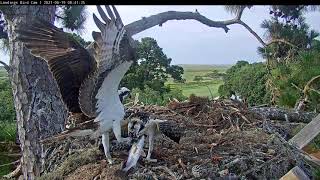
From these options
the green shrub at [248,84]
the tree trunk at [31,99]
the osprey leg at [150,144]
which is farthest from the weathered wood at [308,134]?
the green shrub at [248,84]

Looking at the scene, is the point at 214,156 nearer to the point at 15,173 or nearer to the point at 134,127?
the point at 134,127

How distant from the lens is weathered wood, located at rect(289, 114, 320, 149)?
3119mm

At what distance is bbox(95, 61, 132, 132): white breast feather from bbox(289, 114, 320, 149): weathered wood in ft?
3.76

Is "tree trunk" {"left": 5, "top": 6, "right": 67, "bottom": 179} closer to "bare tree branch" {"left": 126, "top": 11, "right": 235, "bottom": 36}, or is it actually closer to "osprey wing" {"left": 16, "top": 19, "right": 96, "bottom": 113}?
"osprey wing" {"left": 16, "top": 19, "right": 96, "bottom": 113}

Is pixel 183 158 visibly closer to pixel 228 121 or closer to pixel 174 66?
pixel 228 121

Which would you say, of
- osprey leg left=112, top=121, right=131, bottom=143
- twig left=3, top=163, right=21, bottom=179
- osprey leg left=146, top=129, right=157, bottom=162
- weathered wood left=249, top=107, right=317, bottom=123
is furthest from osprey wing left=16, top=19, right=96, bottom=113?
weathered wood left=249, top=107, right=317, bottom=123

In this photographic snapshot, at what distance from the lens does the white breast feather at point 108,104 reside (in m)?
2.91

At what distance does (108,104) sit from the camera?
3037mm

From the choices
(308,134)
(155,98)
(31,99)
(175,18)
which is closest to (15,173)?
(31,99)

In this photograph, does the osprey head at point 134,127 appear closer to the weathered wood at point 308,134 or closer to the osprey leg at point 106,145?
the osprey leg at point 106,145

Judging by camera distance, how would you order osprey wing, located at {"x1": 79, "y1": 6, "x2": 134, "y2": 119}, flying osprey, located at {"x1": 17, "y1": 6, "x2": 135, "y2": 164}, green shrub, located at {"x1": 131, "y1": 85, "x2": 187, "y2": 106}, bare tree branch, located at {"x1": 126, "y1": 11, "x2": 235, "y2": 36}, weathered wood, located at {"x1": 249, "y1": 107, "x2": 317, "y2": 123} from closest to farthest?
1. osprey wing, located at {"x1": 79, "y1": 6, "x2": 134, "y2": 119}
2. flying osprey, located at {"x1": 17, "y1": 6, "x2": 135, "y2": 164}
3. bare tree branch, located at {"x1": 126, "y1": 11, "x2": 235, "y2": 36}
4. weathered wood, located at {"x1": 249, "y1": 107, "x2": 317, "y2": 123}
5. green shrub, located at {"x1": 131, "y1": 85, "x2": 187, "y2": 106}

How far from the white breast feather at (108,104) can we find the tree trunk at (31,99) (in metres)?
0.66

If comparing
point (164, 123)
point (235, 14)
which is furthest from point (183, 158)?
point (235, 14)

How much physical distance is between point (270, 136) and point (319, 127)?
578 mm
